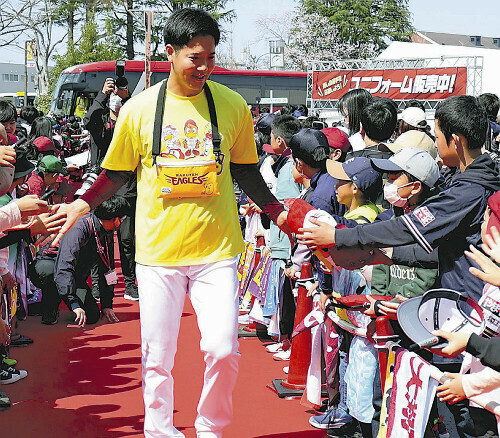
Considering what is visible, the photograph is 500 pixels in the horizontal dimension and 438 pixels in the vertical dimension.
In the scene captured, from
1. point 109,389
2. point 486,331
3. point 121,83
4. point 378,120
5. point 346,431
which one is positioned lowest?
point 109,389

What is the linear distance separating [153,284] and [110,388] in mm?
1939

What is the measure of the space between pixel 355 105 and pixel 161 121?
111 inches

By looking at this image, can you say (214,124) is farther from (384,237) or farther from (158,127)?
(384,237)

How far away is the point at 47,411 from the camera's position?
484 cm

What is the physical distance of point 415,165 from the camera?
12.2 ft

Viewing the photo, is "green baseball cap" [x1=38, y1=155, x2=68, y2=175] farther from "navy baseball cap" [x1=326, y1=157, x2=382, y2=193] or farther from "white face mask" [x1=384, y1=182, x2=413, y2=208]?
"white face mask" [x1=384, y1=182, x2=413, y2=208]

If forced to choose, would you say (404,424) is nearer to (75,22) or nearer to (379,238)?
(379,238)

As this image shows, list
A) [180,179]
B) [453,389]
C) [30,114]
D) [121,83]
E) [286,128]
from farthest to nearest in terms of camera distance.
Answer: [30,114]
[121,83]
[286,128]
[180,179]
[453,389]

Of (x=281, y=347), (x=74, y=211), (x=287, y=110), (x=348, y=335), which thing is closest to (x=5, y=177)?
(x=74, y=211)

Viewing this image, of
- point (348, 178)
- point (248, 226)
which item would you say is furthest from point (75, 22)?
point (348, 178)

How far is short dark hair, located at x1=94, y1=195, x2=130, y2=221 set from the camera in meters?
6.80

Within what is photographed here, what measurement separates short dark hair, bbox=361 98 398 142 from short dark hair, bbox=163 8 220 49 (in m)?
2.02

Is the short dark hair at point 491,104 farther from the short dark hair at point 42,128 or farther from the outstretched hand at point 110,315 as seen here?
the short dark hair at point 42,128

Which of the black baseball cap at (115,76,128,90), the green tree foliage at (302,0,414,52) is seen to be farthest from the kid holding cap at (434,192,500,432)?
the green tree foliage at (302,0,414,52)
